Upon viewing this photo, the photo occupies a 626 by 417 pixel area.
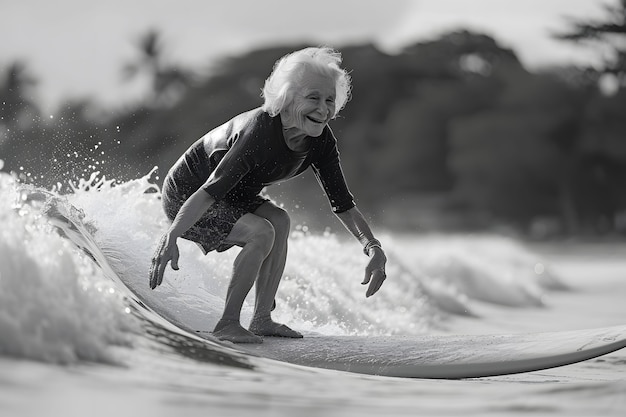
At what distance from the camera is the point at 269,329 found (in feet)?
14.9

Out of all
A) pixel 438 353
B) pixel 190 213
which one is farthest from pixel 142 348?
pixel 438 353

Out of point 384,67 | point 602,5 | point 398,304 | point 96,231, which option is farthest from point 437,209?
point 96,231

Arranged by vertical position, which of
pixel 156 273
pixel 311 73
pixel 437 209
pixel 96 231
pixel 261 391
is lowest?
pixel 261 391

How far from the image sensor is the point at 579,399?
3574 millimetres

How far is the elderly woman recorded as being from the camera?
4.13 m

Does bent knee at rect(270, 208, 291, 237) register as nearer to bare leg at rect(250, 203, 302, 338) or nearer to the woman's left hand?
bare leg at rect(250, 203, 302, 338)

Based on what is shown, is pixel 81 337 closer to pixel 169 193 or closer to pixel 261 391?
pixel 261 391

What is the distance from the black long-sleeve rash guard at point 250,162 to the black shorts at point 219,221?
34 millimetres

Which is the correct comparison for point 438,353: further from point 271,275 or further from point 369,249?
point 271,275

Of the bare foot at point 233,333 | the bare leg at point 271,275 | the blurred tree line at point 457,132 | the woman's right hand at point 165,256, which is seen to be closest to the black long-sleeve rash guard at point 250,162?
the bare leg at point 271,275

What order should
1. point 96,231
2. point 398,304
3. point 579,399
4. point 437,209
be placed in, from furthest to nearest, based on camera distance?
point 437,209, point 398,304, point 96,231, point 579,399

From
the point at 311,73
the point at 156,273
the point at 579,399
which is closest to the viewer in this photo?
the point at 579,399

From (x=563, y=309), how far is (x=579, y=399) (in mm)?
8654

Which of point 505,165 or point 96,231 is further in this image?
point 505,165
